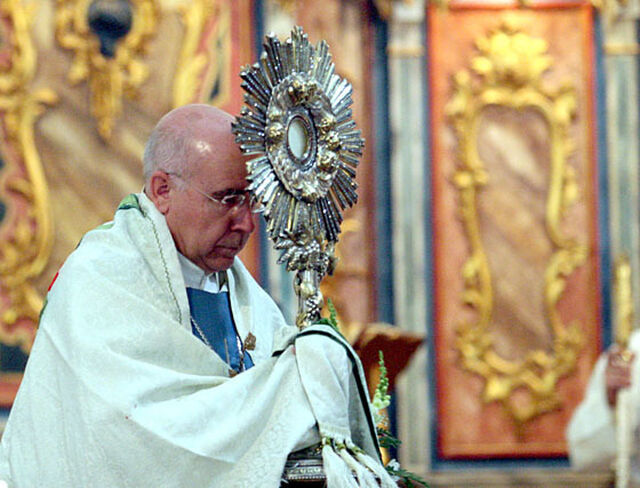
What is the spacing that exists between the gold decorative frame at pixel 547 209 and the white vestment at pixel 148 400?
4.21 metres

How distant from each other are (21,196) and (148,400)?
401cm

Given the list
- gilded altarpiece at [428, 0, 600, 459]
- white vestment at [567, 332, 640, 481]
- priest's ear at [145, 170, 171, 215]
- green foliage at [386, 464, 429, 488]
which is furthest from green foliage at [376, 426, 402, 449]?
gilded altarpiece at [428, 0, 600, 459]

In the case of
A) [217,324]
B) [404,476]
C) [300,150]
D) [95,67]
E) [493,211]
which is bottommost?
[404,476]

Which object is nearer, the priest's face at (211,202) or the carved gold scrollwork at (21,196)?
the priest's face at (211,202)

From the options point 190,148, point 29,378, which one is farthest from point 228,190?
point 29,378

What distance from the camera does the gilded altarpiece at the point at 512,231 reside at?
7.38 meters

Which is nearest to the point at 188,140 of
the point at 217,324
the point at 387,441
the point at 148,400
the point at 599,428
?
the point at 217,324

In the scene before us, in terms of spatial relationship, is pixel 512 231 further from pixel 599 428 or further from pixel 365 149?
pixel 599 428

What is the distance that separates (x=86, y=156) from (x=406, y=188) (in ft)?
5.50

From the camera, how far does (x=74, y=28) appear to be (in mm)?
6844

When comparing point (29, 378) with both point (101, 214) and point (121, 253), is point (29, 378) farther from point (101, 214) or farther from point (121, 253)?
point (101, 214)

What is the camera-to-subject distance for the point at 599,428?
6551 mm

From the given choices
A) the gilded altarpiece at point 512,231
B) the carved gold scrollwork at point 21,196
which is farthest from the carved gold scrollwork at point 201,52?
the gilded altarpiece at point 512,231

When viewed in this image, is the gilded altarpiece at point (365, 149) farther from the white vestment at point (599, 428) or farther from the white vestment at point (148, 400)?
the white vestment at point (148, 400)
